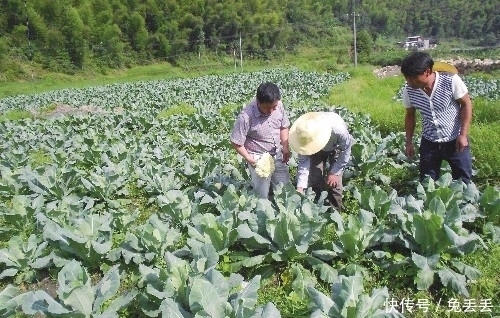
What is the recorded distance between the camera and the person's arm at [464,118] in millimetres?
3609

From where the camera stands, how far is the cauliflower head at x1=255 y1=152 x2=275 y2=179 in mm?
4118

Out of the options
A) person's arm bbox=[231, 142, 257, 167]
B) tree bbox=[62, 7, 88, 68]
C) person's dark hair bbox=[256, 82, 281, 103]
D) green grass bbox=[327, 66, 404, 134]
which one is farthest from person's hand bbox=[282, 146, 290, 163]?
tree bbox=[62, 7, 88, 68]

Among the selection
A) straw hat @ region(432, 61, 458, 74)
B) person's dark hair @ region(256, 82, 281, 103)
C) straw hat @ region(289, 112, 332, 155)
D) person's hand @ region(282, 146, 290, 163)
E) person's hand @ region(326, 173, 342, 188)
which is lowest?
person's hand @ region(326, 173, 342, 188)

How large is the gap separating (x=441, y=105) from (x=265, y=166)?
1738 millimetres

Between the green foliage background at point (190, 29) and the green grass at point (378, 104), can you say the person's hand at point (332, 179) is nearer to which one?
the green grass at point (378, 104)

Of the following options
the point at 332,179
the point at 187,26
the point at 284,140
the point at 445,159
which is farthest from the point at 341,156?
the point at 187,26

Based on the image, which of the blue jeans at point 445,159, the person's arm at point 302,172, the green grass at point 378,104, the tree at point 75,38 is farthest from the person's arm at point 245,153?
the tree at point 75,38

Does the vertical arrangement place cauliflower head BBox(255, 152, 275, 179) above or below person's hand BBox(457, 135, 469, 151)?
below

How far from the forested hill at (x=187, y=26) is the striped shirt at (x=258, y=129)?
137 feet

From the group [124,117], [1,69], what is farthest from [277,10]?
[124,117]

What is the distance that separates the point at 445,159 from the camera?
159 inches

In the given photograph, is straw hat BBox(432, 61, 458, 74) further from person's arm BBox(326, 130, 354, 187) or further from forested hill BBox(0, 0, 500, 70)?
forested hill BBox(0, 0, 500, 70)

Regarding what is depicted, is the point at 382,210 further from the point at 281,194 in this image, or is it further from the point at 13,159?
the point at 13,159

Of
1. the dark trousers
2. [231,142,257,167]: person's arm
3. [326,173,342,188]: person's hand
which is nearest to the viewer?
[326,173,342,188]: person's hand
